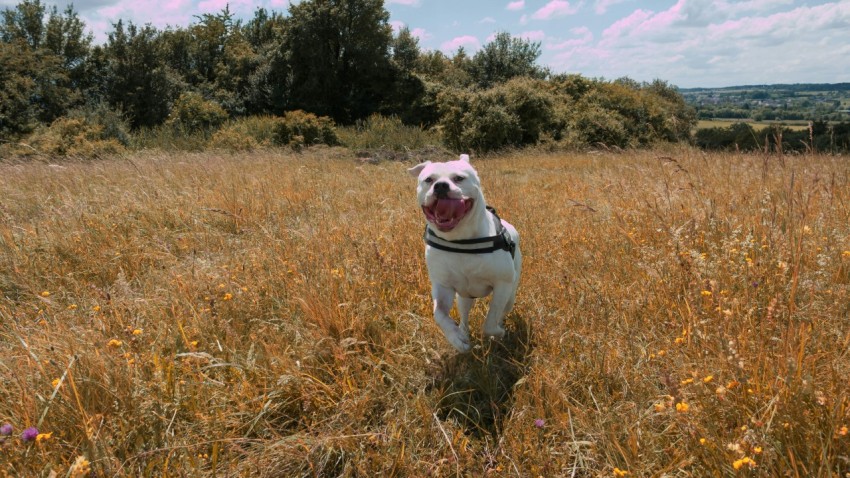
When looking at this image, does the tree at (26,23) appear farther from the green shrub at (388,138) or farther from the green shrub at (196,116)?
the green shrub at (388,138)

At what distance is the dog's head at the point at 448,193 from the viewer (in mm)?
2387

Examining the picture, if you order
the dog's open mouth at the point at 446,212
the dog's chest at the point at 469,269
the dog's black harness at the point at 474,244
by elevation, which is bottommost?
the dog's chest at the point at 469,269

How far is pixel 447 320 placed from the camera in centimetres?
254

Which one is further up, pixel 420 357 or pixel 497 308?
pixel 497 308

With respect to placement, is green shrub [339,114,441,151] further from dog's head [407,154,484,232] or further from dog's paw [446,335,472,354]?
dog's paw [446,335,472,354]

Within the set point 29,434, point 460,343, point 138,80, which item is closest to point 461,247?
point 460,343

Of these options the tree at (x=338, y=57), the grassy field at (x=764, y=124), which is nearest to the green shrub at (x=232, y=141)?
the tree at (x=338, y=57)

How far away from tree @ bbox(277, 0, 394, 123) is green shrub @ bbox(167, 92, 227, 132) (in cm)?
683

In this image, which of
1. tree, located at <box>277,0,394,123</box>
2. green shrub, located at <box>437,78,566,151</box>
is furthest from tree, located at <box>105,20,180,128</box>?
green shrub, located at <box>437,78,566,151</box>

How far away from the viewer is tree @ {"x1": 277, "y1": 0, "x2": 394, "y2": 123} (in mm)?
25984

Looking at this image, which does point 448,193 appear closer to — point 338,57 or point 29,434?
point 29,434

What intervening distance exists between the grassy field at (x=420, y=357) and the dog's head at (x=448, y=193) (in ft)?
2.64

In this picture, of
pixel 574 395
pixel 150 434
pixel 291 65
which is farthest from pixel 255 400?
pixel 291 65

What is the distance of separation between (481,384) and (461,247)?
757 millimetres
